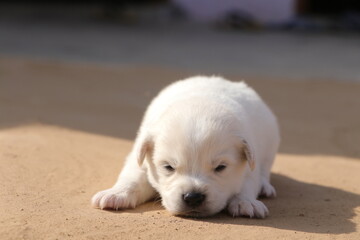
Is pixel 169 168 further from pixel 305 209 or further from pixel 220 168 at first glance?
pixel 305 209

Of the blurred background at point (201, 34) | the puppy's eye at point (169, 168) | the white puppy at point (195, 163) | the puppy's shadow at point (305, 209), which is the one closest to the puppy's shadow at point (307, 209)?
the puppy's shadow at point (305, 209)

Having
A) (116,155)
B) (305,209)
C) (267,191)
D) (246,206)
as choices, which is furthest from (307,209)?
(116,155)

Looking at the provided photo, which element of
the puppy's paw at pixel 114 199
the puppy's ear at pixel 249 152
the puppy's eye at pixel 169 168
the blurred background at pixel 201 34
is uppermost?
the puppy's ear at pixel 249 152

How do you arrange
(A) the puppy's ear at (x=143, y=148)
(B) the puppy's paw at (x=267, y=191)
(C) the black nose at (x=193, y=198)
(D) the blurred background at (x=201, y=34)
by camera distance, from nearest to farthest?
(C) the black nose at (x=193, y=198), (A) the puppy's ear at (x=143, y=148), (B) the puppy's paw at (x=267, y=191), (D) the blurred background at (x=201, y=34)

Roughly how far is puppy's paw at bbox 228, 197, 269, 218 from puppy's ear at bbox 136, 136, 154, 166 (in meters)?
0.81

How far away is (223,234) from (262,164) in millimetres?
1764

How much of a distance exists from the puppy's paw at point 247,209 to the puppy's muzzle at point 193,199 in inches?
15.3

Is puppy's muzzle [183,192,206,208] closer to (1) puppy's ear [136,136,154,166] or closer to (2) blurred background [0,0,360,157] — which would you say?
(1) puppy's ear [136,136,154,166]

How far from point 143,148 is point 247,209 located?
3.19ft

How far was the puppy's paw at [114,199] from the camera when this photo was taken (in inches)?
217

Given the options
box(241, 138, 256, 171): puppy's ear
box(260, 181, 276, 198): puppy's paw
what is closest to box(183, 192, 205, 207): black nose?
box(241, 138, 256, 171): puppy's ear

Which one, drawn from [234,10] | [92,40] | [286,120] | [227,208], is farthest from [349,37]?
[227,208]

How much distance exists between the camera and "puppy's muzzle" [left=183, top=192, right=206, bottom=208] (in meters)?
5.18

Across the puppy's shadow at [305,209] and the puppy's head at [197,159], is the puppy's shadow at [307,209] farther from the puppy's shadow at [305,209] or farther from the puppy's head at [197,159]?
the puppy's head at [197,159]
